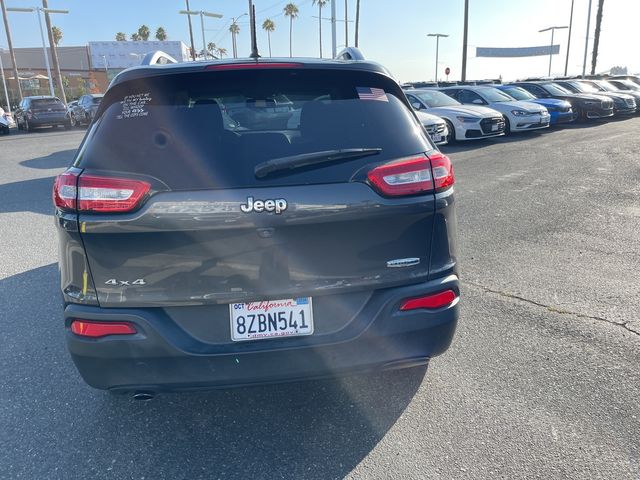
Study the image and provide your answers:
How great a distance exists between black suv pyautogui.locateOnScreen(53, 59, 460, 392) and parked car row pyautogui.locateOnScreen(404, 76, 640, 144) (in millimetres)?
12110

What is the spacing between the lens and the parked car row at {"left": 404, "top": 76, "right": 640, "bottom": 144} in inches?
539

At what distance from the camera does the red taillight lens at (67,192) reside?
2098mm

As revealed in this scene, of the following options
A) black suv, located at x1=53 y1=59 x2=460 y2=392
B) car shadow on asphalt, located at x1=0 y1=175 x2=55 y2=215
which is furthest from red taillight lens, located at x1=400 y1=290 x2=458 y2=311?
car shadow on asphalt, located at x1=0 y1=175 x2=55 y2=215

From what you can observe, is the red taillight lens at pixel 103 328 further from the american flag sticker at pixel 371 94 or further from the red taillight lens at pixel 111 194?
the american flag sticker at pixel 371 94

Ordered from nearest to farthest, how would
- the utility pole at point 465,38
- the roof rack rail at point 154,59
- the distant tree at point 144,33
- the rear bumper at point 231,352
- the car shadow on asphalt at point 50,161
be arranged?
the rear bumper at point 231,352, the roof rack rail at point 154,59, the car shadow on asphalt at point 50,161, the utility pole at point 465,38, the distant tree at point 144,33

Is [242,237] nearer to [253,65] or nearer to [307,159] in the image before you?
[307,159]

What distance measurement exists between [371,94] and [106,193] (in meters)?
1.34

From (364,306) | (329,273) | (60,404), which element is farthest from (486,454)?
(60,404)

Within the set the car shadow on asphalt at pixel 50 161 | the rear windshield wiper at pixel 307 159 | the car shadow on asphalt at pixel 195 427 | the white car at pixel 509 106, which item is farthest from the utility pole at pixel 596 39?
the rear windshield wiper at pixel 307 159

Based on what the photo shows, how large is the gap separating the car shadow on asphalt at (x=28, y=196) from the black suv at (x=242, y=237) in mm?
5821

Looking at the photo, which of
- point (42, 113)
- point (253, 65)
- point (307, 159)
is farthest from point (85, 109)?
point (307, 159)

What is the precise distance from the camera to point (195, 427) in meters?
2.60

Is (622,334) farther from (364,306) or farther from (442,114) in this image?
(442,114)

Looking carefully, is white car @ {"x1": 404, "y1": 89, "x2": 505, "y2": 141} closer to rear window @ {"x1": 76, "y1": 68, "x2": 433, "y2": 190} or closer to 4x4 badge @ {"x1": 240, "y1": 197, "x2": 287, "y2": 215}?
rear window @ {"x1": 76, "y1": 68, "x2": 433, "y2": 190}
